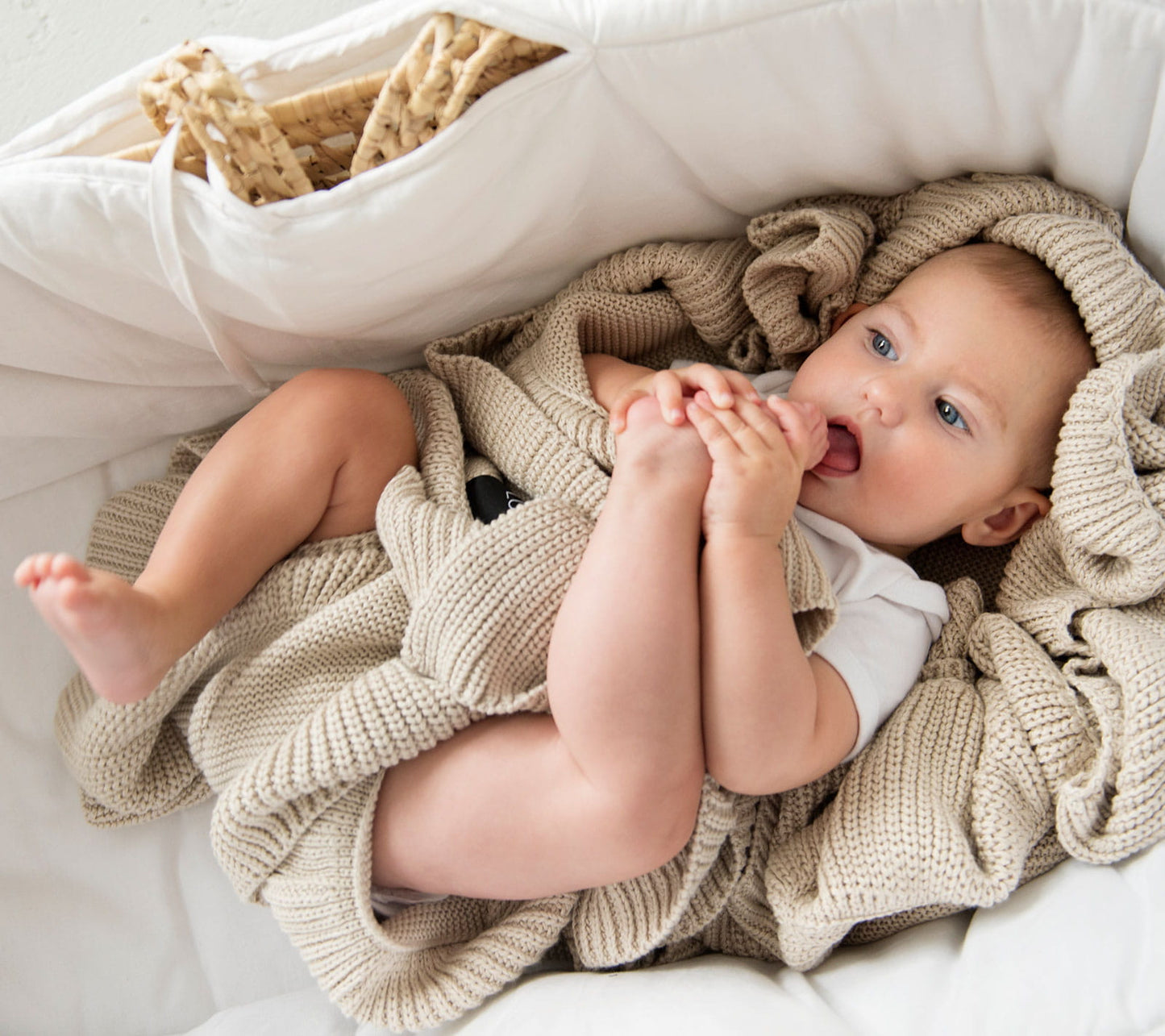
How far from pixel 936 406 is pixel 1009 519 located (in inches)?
6.8

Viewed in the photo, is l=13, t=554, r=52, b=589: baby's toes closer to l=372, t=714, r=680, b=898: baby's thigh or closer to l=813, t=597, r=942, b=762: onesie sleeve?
l=372, t=714, r=680, b=898: baby's thigh

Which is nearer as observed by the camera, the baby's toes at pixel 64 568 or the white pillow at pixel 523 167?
the baby's toes at pixel 64 568

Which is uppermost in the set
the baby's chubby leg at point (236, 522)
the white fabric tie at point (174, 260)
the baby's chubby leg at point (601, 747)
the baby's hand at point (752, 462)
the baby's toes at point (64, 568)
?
the white fabric tie at point (174, 260)

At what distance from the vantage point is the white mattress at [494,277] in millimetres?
822

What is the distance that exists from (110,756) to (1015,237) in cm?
102

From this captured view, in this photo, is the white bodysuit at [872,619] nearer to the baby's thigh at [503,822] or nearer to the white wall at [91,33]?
the baby's thigh at [503,822]

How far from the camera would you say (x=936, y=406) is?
0.94 metres

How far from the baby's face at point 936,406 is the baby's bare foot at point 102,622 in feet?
2.04

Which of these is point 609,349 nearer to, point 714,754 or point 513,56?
point 513,56

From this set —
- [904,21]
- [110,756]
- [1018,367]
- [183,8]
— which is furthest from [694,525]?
[183,8]

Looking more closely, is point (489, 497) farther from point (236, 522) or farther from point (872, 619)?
point (872, 619)

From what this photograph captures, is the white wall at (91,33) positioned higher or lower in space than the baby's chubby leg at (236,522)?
higher

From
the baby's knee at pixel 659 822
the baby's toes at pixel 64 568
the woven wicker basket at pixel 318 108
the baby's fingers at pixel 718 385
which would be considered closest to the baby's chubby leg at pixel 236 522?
the baby's toes at pixel 64 568

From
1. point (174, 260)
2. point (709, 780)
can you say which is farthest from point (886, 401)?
point (174, 260)
